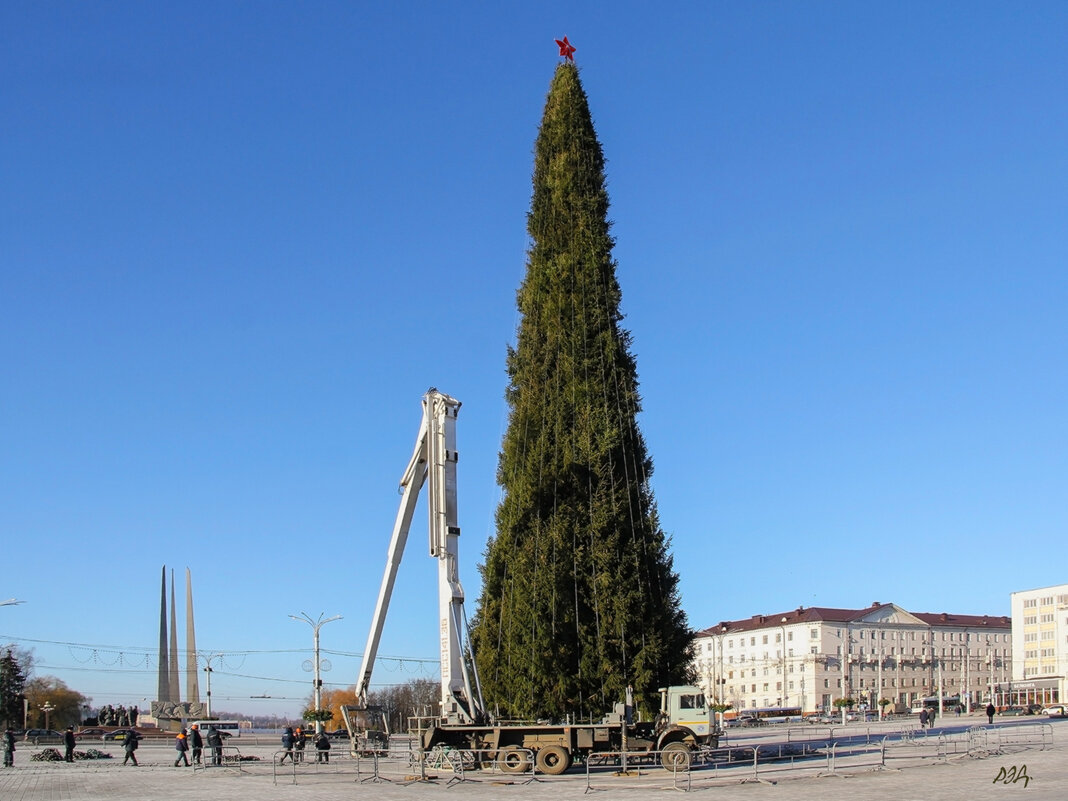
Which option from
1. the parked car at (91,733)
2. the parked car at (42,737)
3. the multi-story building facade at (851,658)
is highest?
the parked car at (42,737)

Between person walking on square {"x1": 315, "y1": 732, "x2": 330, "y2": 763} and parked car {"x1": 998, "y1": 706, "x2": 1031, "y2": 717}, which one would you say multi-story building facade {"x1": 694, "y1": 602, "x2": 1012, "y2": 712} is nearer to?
parked car {"x1": 998, "y1": 706, "x2": 1031, "y2": 717}

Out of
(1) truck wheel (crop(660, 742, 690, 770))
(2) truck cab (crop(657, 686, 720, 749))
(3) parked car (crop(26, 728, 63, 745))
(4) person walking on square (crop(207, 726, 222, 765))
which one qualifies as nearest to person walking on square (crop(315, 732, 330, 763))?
(4) person walking on square (crop(207, 726, 222, 765))

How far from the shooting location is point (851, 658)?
443ft

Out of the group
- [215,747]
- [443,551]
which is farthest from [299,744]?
[443,551]

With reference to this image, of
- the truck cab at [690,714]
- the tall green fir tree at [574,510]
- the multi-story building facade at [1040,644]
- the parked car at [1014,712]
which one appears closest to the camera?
the truck cab at [690,714]

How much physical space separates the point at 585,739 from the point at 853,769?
7718mm

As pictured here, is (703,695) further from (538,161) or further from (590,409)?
(538,161)

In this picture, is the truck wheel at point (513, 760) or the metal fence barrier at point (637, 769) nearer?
the metal fence barrier at point (637, 769)

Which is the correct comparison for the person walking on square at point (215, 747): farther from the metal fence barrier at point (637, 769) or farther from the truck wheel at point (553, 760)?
the truck wheel at point (553, 760)

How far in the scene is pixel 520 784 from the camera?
2725cm

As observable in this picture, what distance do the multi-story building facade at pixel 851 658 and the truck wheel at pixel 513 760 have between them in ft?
335

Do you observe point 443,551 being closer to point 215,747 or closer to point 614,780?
point 614,780

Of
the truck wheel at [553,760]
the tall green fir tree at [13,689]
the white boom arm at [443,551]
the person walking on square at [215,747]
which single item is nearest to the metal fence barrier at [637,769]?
the truck wheel at [553,760]

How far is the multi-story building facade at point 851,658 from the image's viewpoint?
133125mm
